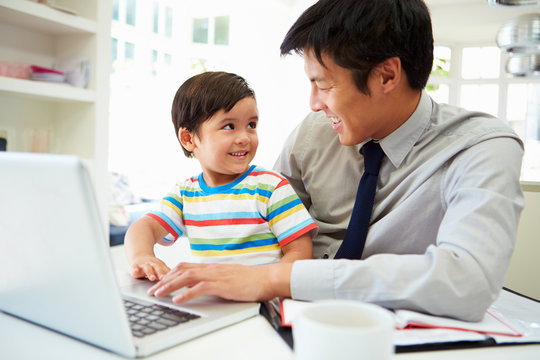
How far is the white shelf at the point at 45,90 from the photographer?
9.02 ft

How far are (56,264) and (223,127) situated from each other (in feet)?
2.45

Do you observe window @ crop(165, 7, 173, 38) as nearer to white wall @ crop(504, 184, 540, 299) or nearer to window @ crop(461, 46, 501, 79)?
window @ crop(461, 46, 501, 79)

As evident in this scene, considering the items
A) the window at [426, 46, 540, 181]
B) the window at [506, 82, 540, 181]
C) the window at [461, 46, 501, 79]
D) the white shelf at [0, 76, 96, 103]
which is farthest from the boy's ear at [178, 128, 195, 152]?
the window at [461, 46, 501, 79]

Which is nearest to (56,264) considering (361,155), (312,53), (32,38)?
(312,53)

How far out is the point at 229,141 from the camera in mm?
1253

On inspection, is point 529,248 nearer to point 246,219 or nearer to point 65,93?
point 246,219

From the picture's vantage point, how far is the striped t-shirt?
1.19 meters

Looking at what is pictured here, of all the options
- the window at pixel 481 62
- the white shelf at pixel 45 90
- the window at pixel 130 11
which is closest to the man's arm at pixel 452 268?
the white shelf at pixel 45 90

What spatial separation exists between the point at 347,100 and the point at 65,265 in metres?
0.80

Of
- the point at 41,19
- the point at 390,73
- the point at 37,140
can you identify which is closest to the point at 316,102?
the point at 390,73

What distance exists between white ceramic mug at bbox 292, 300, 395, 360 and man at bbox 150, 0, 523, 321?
320 mm

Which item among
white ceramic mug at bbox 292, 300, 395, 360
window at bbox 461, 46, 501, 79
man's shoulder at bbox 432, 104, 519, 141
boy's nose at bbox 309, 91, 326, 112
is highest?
window at bbox 461, 46, 501, 79

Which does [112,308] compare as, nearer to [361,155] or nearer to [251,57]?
[361,155]

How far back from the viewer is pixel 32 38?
3240mm
